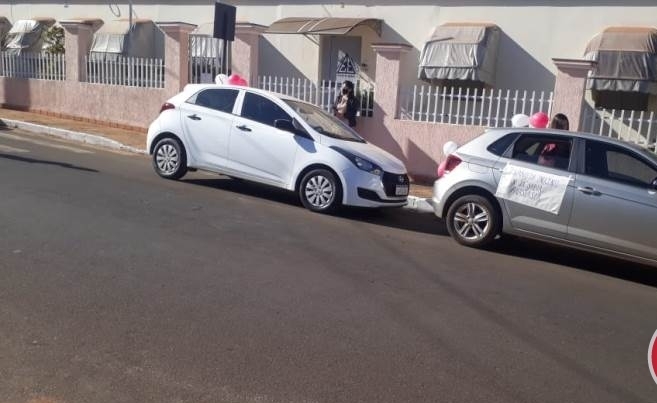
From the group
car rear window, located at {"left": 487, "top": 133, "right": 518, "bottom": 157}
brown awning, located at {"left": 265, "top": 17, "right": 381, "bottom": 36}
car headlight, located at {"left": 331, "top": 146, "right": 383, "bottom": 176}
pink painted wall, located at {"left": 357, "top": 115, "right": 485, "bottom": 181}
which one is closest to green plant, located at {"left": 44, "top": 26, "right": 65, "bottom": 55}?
brown awning, located at {"left": 265, "top": 17, "right": 381, "bottom": 36}

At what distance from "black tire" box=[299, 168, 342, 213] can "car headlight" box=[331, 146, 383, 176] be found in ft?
1.04

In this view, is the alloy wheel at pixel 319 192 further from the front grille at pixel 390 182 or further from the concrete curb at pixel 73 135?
the concrete curb at pixel 73 135

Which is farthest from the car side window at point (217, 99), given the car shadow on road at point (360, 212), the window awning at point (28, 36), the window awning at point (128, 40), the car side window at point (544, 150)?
the window awning at point (28, 36)

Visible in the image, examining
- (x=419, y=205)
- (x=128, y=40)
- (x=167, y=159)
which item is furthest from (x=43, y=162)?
(x=128, y=40)

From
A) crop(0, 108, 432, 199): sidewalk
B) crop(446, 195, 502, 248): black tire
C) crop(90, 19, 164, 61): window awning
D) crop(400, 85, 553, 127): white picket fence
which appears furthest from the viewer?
crop(90, 19, 164, 61): window awning

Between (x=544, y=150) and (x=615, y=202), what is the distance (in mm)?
1026

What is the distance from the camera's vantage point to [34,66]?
18.2 meters

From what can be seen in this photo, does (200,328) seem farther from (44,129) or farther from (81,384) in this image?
(44,129)

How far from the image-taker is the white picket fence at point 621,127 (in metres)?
10.9

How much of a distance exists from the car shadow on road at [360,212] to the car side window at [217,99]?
122cm

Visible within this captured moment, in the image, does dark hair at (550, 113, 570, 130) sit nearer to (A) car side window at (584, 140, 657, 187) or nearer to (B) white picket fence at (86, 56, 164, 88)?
(A) car side window at (584, 140, 657, 187)

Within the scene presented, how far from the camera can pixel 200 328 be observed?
4.59 m

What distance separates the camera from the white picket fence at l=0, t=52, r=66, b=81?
694 inches

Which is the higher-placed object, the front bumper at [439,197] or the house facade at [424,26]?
the house facade at [424,26]
